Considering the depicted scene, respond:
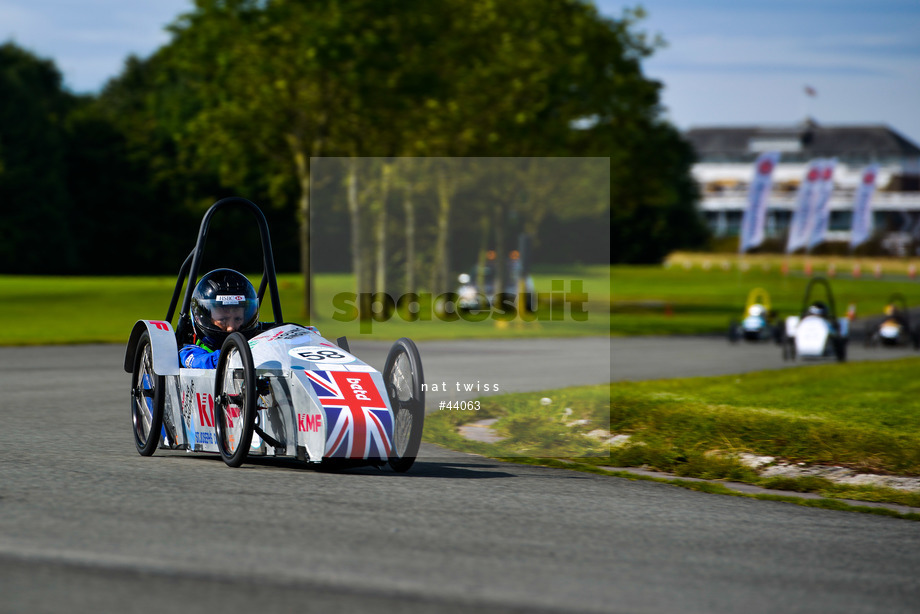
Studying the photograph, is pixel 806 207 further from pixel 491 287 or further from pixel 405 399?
pixel 405 399

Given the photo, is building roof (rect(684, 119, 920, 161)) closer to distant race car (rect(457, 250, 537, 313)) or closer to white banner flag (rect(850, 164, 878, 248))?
white banner flag (rect(850, 164, 878, 248))

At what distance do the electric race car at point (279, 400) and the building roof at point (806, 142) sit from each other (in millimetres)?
165504

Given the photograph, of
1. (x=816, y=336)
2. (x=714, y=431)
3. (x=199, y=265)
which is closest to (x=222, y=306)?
(x=199, y=265)

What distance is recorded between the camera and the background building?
481ft

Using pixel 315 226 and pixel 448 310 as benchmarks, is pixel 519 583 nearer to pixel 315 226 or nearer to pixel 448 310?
pixel 448 310

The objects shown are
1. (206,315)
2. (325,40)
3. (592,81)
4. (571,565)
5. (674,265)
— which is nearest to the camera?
(571,565)

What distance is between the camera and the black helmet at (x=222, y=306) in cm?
1007

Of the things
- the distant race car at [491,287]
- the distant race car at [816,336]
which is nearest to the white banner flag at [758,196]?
the distant race car at [491,287]

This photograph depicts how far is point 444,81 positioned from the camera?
36.0 m

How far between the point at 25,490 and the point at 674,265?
100 meters

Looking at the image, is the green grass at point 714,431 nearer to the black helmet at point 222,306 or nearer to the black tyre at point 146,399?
the black helmet at point 222,306

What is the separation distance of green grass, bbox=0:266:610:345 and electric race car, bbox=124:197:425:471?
12184mm

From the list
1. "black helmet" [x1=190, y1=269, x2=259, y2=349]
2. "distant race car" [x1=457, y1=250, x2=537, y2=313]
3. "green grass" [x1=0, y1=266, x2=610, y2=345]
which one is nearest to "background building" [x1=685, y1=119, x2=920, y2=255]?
"green grass" [x1=0, y1=266, x2=610, y2=345]

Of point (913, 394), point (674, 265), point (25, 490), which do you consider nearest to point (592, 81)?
point (913, 394)
